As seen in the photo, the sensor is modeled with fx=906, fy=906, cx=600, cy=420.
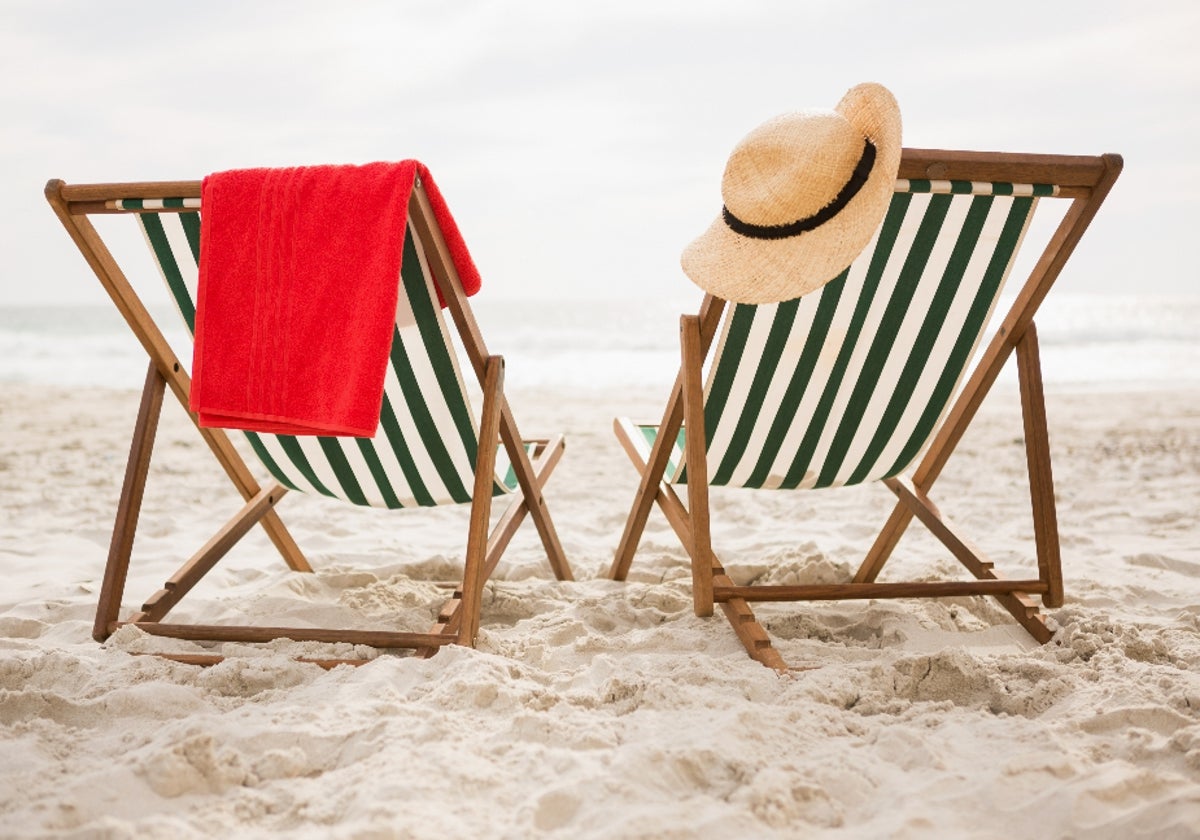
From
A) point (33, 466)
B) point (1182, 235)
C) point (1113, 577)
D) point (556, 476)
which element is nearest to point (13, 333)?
point (33, 466)

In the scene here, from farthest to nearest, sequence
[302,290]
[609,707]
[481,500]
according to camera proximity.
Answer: [481,500] → [302,290] → [609,707]

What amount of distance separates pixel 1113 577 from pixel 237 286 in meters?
2.53

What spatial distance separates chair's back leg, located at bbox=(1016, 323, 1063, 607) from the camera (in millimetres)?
2162

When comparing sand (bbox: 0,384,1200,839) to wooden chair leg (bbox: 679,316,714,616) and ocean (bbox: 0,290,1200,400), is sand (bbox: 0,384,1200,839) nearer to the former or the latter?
wooden chair leg (bbox: 679,316,714,616)

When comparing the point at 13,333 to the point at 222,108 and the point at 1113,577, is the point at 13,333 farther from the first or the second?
the point at 1113,577

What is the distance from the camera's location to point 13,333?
18.8 metres

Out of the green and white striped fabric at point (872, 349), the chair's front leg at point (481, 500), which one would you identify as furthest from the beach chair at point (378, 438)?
the green and white striped fabric at point (872, 349)

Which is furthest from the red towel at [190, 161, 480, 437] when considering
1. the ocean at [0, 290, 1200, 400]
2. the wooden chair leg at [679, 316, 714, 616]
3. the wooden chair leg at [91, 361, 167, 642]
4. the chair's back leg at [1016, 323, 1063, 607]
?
the ocean at [0, 290, 1200, 400]

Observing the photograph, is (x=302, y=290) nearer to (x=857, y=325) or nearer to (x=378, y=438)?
(x=378, y=438)

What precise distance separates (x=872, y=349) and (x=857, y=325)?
86 millimetres

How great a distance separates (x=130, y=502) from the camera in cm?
217

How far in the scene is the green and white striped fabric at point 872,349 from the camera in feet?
6.44

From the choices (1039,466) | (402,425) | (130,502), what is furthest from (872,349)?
(130,502)

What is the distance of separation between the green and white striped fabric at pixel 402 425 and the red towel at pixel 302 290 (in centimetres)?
10
